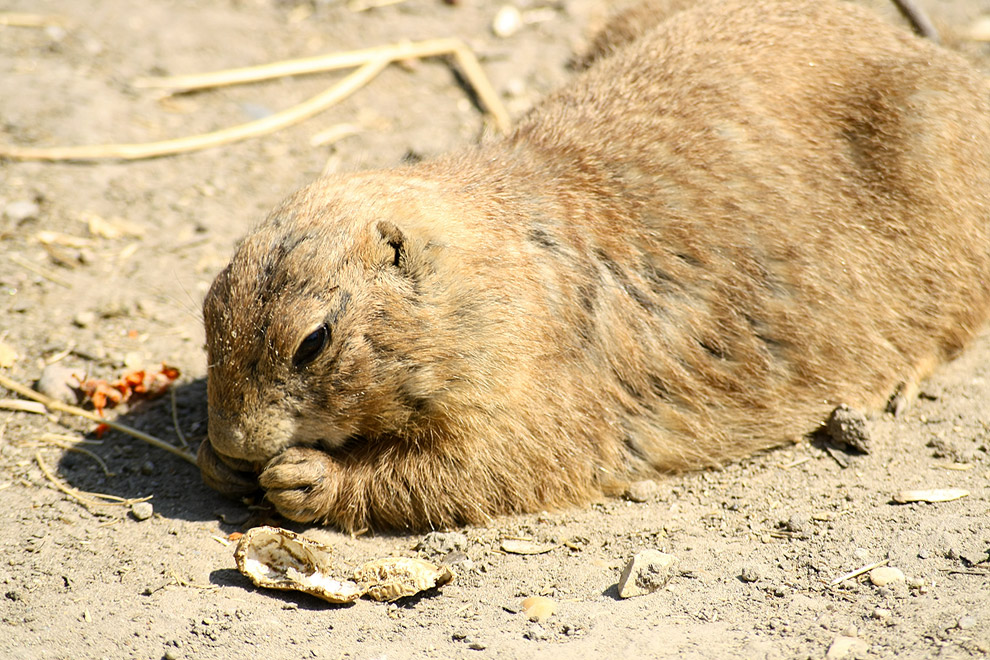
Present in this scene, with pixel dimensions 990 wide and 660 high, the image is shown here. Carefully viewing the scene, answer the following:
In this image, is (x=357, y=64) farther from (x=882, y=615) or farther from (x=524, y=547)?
(x=882, y=615)

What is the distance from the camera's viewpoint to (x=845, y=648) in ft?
10.5

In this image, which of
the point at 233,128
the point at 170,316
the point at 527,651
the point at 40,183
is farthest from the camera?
the point at 233,128

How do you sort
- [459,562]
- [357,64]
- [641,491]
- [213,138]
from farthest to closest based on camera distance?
1. [357,64]
2. [213,138]
3. [641,491]
4. [459,562]

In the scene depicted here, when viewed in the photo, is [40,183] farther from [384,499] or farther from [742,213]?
[742,213]

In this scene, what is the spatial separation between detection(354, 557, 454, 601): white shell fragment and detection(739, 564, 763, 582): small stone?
1.12 metres

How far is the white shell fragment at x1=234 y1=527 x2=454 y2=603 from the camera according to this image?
3752 millimetres

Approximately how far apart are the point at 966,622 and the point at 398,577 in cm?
199

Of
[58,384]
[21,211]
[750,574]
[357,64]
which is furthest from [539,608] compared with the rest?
[357,64]

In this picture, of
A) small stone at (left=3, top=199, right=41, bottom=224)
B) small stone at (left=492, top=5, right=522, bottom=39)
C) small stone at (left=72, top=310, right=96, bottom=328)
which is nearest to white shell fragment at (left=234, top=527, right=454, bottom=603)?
small stone at (left=72, top=310, right=96, bottom=328)

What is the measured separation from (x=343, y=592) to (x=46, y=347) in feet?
8.10

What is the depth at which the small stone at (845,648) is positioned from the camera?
3155 millimetres

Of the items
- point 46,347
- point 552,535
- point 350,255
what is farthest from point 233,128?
point 552,535

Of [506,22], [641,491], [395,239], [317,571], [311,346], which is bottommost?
[317,571]

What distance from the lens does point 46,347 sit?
520cm
